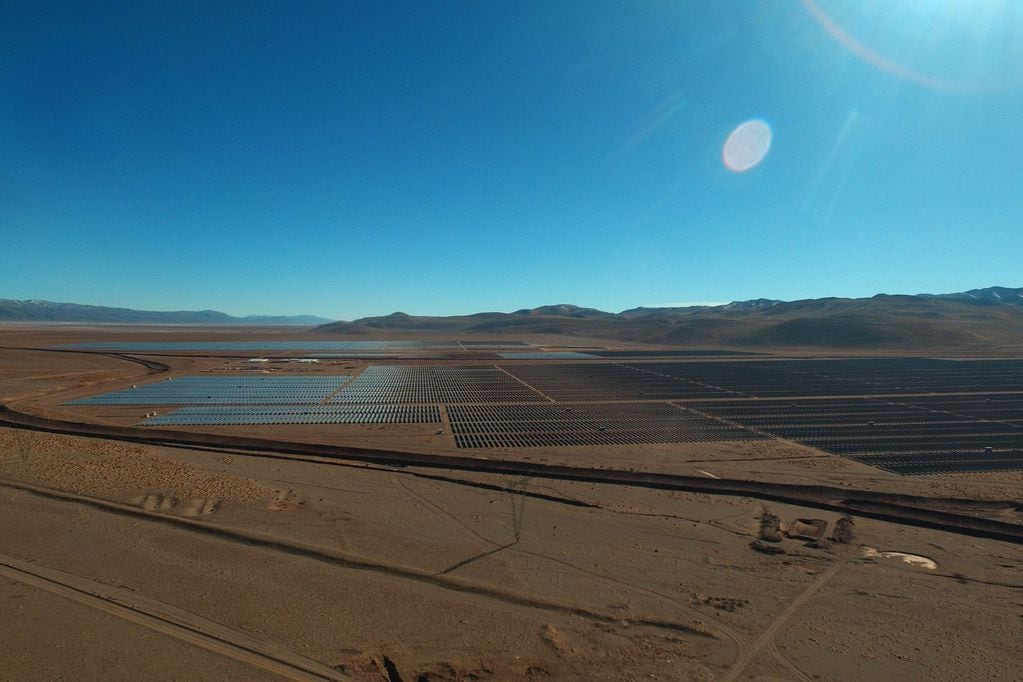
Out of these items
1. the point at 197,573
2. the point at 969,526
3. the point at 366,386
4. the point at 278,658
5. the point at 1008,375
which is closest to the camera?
the point at 278,658

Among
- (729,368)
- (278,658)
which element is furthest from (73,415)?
(729,368)

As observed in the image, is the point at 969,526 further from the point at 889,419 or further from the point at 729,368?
the point at 729,368

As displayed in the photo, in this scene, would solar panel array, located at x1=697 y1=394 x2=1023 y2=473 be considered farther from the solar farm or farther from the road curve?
the road curve

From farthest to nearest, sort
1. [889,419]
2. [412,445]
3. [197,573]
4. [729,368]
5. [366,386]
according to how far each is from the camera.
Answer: [729,368], [366,386], [889,419], [412,445], [197,573]

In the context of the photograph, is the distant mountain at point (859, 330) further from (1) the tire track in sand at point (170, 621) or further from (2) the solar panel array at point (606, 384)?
(1) the tire track in sand at point (170, 621)

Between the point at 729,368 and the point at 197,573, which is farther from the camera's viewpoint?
the point at 729,368

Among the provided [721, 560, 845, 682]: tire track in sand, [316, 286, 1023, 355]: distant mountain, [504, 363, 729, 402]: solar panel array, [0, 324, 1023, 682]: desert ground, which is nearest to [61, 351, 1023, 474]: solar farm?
[504, 363, 729, 402]: solar panel array

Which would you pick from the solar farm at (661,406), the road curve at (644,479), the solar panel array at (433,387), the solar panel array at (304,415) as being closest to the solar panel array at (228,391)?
the solar farm at (661,406)
